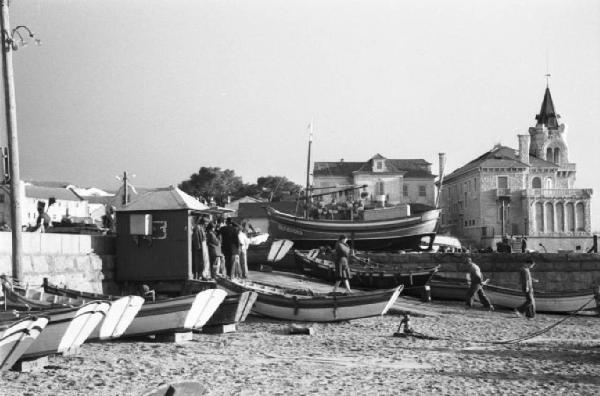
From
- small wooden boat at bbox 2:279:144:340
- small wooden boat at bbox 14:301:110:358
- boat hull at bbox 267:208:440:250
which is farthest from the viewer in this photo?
boat hull at bbox 267:208:440:250

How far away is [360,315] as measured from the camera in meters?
18.8

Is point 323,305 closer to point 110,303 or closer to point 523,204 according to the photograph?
point 110,303

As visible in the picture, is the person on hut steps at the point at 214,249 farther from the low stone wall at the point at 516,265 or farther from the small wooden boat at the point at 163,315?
the low stone wall at the point at 516,265

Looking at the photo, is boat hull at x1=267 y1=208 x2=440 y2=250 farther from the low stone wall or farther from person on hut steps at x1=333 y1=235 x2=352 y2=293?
person on hut steps at x1=333 y1=235 x2=352 y2=293

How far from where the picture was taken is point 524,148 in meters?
76.5

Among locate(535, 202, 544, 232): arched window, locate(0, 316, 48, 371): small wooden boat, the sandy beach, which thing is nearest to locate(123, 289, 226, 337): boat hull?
the sandy beach

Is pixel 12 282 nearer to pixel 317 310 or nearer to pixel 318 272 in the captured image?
pixel 317 310

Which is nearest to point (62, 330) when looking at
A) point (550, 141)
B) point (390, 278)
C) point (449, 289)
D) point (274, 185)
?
point (390, 278)

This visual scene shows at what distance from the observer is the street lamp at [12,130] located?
15383mm

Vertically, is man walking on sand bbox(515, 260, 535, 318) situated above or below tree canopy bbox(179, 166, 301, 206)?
below

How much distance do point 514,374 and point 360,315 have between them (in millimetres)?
6797

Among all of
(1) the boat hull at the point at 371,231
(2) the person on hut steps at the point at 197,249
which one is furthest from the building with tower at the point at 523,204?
(2) the person on hut steps at the point at 197,249

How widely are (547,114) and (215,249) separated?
7334 centimetres

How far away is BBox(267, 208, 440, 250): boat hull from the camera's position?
41.3 m
